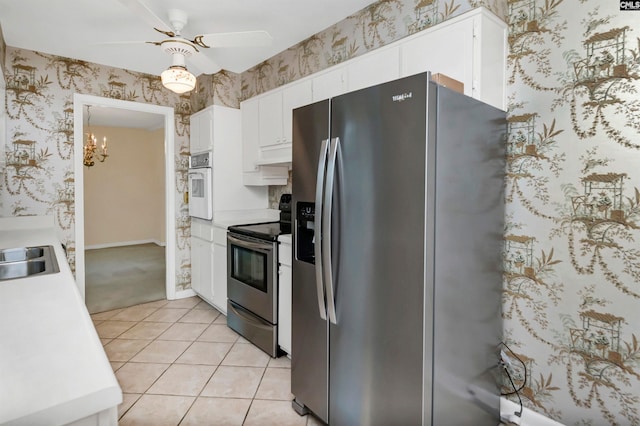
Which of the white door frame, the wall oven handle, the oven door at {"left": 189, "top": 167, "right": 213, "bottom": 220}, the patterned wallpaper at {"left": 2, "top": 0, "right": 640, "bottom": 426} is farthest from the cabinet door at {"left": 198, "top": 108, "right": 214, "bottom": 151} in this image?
the patterned wallpaper at {"left": 2, "top": 0, "right": 640, "bottom": 426}

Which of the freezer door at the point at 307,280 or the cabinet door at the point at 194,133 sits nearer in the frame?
the freezer door at the point at 307,280

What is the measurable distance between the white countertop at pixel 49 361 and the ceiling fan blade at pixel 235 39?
5.62ft

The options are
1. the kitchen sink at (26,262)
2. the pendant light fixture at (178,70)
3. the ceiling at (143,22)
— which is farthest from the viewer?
the ceiling at (143,22)

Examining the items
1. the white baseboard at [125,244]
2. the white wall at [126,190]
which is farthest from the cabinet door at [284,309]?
the white wall at [126,190]

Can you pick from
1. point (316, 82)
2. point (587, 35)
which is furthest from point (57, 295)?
point (587, 35)

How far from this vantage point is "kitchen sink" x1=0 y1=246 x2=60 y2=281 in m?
1.80

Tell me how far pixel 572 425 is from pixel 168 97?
456 cm

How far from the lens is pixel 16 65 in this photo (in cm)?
323

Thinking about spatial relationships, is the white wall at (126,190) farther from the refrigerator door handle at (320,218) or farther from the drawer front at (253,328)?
the refrigerator door handle at (320,218)

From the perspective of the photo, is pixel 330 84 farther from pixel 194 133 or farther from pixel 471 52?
pixel 194 133

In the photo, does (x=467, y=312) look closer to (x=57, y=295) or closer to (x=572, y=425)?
(x=572, y=425)

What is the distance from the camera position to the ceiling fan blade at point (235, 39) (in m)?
2.19

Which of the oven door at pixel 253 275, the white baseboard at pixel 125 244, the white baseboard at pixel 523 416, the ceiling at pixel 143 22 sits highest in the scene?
the ceiling at pixel 143 22

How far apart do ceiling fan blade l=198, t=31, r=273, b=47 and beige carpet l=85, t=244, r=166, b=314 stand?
9.98ft
